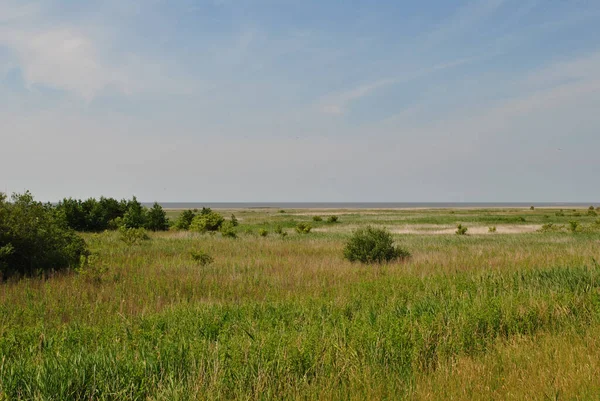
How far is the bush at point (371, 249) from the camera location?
15195 mm

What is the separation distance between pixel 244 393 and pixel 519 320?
16.3ft

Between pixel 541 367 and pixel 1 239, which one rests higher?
pixel 1 239

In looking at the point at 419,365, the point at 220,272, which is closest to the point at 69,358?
the point at 419,365

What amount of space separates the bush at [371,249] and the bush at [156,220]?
71.4 feet

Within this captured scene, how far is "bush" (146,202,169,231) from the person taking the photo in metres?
32.6

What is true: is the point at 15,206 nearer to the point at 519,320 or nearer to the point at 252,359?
the point at 252,359

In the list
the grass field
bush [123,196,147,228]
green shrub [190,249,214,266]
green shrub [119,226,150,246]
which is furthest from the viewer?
bush [123,196,147,228]

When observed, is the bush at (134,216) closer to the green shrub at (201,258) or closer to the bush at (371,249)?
the green shrub at (201,258)

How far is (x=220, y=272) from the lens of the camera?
12383mm

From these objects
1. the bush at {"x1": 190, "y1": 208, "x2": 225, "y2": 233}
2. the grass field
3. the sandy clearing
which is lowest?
the sandy clearing

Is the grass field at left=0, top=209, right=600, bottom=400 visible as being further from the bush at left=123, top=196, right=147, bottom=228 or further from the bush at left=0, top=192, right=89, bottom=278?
the bush at left=123, top=196, right=147, bottom=228

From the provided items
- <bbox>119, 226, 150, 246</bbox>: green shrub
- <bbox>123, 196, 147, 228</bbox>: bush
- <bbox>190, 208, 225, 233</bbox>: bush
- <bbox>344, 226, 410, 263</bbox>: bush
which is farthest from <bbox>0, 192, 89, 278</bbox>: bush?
<bbox>123, 196, 147, 228</bbox>: bush

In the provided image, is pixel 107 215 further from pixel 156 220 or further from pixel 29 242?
pixel 29 242

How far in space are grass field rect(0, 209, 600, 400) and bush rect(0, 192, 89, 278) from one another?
89.3 inches
